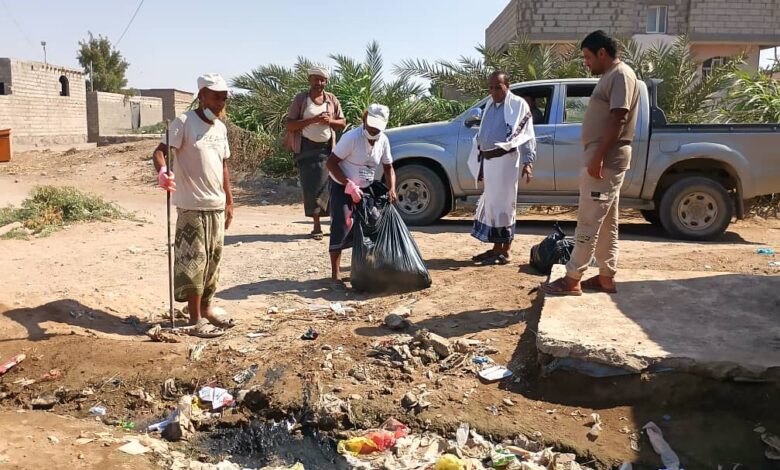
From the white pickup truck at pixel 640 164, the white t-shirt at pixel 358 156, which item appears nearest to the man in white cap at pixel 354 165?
the white t-shirt at pixel 358 156

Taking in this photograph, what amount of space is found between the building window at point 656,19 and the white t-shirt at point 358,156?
2080 centimetres

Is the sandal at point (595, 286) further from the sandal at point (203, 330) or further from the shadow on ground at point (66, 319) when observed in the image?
the shadow on ground at point (66, 319)

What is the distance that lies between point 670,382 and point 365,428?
1627 millimetres

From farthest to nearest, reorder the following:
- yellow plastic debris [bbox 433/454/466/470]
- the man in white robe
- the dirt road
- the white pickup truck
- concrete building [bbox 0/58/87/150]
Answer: concrete building [bbox 0/58/87/150] → the white pickup truck → the man in white robe → the dirt road → yellow plastic debris [bbox 433/454/466/470]

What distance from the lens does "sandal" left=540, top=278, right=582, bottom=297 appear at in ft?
15.7

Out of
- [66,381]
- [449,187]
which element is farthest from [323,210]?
[66,381]

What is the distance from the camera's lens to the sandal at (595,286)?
486cm

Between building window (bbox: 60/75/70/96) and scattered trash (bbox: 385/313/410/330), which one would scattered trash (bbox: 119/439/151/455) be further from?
building window (bbox: 60/75/70/96)

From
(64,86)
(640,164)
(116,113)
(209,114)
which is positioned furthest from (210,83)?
(116,113)

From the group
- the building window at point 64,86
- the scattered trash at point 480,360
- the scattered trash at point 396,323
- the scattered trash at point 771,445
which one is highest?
the building window at point 64,86

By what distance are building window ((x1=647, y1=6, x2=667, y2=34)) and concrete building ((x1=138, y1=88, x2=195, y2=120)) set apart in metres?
23.1

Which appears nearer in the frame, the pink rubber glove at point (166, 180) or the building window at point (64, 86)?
the pink rubber glove at point (166, 180)

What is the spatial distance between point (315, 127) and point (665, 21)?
780 inches

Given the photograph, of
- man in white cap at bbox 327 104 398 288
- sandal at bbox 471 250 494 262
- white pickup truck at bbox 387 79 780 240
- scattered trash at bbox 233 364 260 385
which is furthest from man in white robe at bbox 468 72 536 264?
scattered trash at bbox 233 364 260 385
